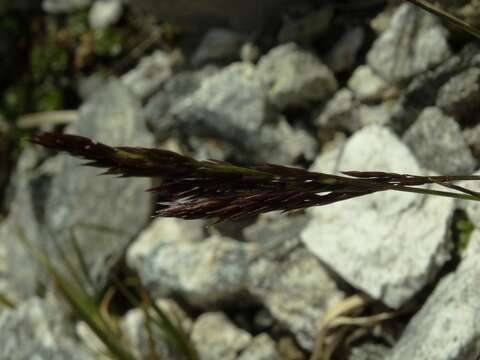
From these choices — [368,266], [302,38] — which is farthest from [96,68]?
[368,266]

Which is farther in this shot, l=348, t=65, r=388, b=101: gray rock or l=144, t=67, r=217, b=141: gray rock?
l=144, t=67, r=217, b=141: gray rock

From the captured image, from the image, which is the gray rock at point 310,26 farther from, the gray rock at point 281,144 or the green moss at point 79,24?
the green moss at point 79,24

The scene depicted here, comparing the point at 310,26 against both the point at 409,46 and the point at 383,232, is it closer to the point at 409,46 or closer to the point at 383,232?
the point at 409,46

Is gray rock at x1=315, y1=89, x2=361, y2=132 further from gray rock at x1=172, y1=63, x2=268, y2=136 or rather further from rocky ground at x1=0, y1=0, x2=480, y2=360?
gray rock at x1=172, y1=63, x2=268, y2=136

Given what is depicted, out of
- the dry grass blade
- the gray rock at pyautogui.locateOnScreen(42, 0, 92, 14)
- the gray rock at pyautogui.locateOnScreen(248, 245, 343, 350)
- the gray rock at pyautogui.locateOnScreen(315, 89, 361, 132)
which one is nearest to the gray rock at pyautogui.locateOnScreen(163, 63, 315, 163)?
the gray rock at pyautogui.locateOnScreen(315, 89, 361, 132)

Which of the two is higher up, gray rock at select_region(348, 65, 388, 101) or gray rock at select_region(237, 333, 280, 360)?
gray rock at select_region(348, 65, 388, 101)

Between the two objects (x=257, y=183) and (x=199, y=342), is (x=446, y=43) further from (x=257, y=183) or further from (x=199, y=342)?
(x=257, y=183)
